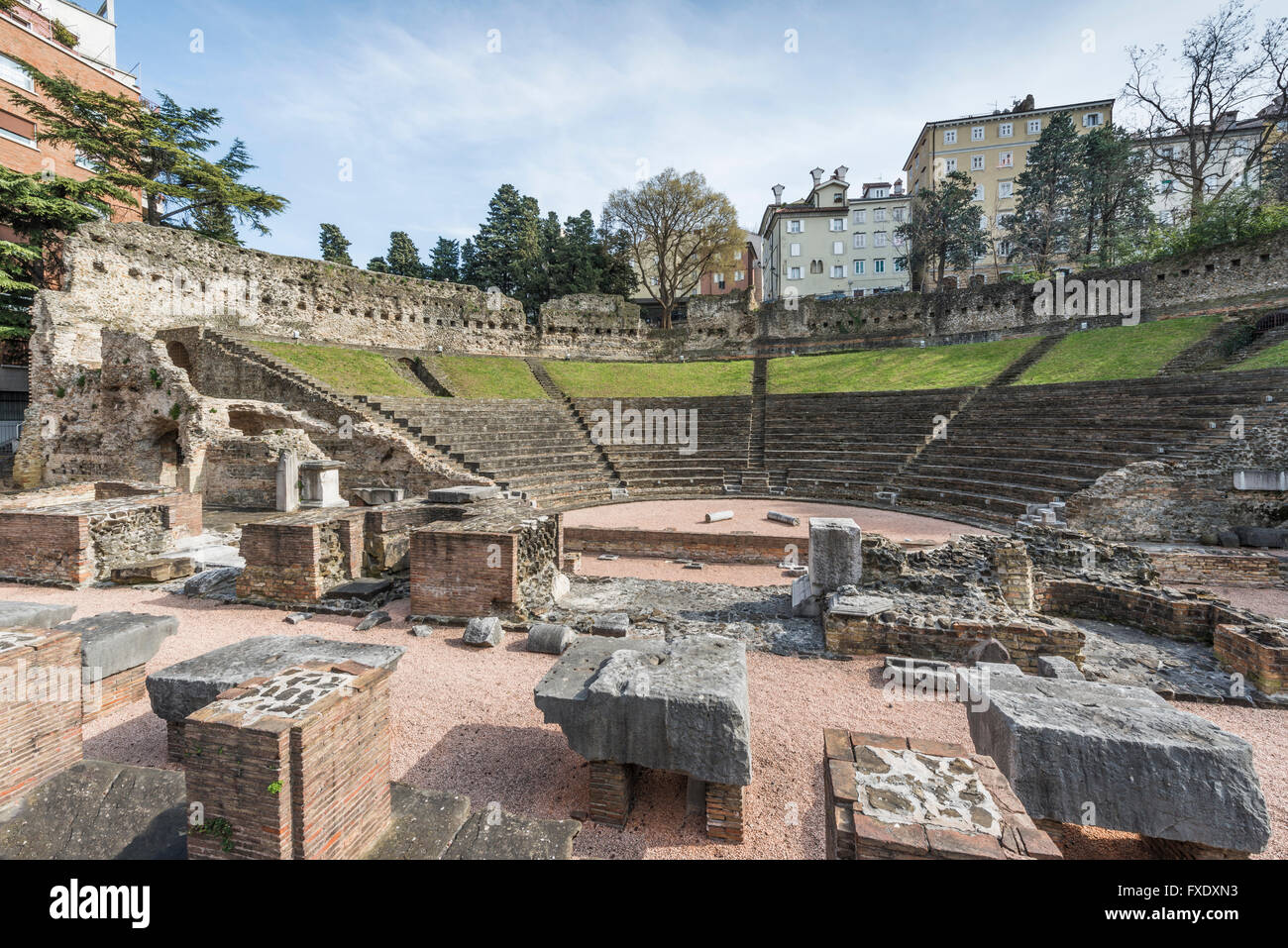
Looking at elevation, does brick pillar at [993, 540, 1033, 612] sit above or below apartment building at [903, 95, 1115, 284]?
below

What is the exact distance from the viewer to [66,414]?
16703 millimetres

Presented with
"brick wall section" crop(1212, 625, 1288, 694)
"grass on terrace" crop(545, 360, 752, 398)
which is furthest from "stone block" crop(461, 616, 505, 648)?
"grass on terrace" crop(545, 360, 752, 398)

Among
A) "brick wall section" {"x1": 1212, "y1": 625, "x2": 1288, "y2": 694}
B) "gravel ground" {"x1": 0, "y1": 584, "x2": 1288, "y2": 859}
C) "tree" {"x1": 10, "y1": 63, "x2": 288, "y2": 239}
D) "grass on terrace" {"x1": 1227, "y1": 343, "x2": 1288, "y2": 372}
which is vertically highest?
"tree" {"x1": 10, "y1": 63, "x2": 288, "y2": 239}

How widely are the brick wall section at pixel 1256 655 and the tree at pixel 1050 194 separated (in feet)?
125

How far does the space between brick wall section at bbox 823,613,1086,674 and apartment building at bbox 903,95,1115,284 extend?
4534 centimetres

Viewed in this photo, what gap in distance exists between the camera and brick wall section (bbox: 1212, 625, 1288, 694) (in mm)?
4969

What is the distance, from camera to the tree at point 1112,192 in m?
32.8

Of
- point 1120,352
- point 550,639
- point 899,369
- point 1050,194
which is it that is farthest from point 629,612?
point 1050,194

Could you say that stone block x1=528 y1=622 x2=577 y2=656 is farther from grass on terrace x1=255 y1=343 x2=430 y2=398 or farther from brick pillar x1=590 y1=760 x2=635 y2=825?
grass on terrace x1=255 y1=343 x2=430 y2=398

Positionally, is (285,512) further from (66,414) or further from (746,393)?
(746,393)

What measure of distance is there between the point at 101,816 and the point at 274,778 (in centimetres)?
168

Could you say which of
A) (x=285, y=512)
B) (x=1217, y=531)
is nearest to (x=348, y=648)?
(x=285, y=512)

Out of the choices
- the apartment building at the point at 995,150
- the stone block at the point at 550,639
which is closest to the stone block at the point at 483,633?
the stone block at the point at 550,639

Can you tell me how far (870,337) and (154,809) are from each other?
112 ft
